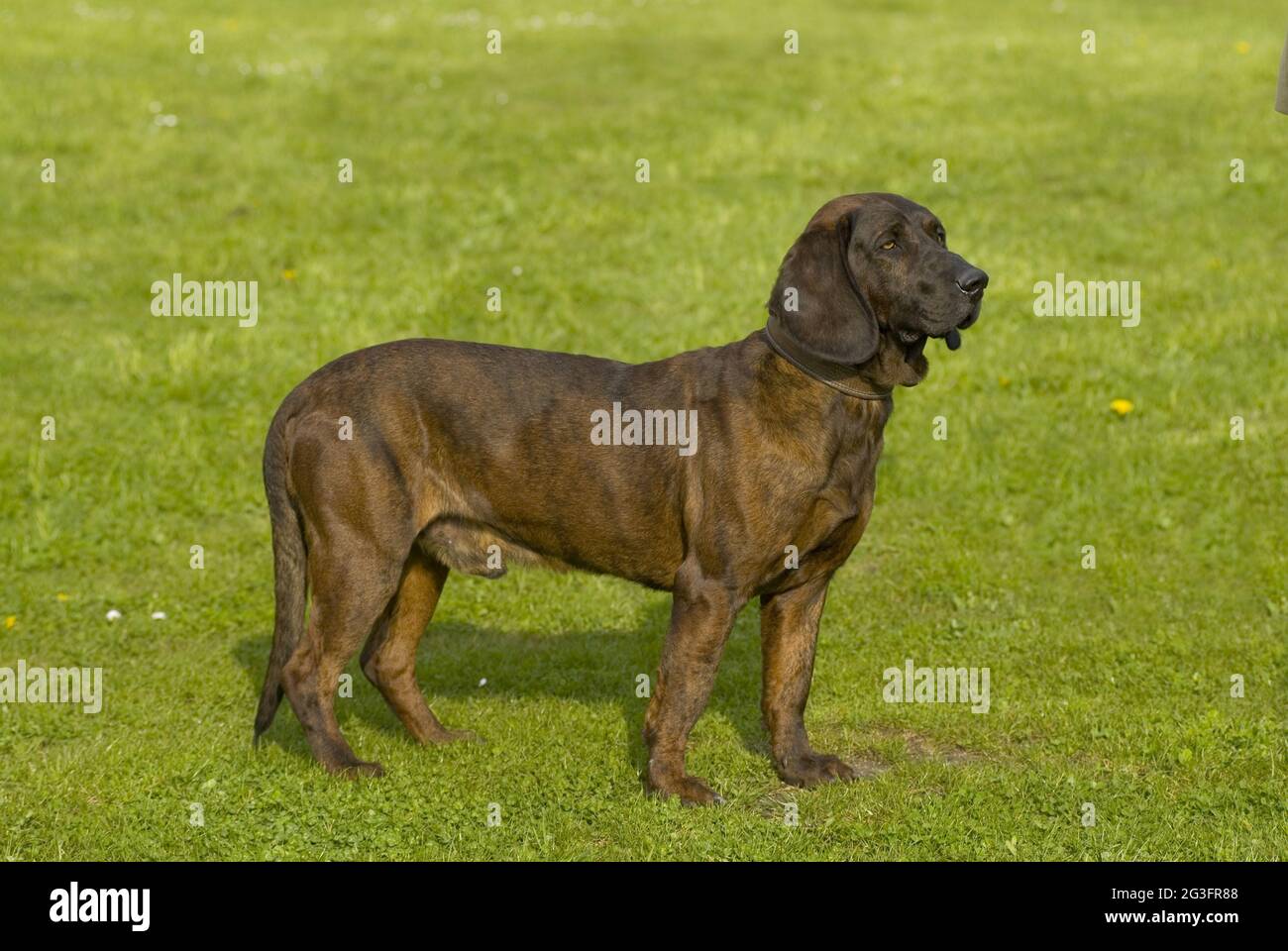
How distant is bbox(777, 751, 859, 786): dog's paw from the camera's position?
6.84m

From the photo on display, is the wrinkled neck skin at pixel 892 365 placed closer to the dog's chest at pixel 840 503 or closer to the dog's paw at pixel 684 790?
the dog's chest at pixel 840 503

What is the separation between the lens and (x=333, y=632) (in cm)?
674

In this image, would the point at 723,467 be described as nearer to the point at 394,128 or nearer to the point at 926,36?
the point at 394,128

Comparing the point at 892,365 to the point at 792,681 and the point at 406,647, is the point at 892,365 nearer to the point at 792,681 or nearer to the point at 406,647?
the point at 792,681

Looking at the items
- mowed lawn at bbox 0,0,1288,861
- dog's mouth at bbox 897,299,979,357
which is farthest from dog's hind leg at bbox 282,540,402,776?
dog's mouth at bbox 897,299,979,357

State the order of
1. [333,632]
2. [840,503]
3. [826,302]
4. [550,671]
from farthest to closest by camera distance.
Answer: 1. [550,671]
2. [333,632]
3. [840,503]
4. [826,302]

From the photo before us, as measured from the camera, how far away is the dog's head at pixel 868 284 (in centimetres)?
613

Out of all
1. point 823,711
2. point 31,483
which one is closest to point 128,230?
point 31,483

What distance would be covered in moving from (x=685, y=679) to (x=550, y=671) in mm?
1991

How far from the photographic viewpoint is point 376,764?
22.6 feet

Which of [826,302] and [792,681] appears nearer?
[826,302]

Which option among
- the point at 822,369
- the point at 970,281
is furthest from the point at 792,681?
the point at 970,281

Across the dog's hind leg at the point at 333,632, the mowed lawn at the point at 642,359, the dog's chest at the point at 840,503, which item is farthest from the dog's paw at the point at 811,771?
the dog's hind leg at the point at 333,632
